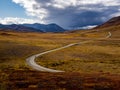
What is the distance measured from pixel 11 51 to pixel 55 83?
251ft

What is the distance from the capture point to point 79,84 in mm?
39844

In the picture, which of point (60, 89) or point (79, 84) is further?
point (79, 84)

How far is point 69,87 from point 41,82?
559 cm

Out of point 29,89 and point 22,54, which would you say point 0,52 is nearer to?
point 22,54

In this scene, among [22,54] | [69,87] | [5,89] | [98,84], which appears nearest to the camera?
[5,89]

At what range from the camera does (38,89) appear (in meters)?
36.2

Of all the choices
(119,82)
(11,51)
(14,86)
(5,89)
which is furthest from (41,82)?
(11,51)

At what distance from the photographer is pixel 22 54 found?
108188mm

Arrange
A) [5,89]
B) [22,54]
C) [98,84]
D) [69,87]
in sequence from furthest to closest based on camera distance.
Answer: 1. [22,54]
2. [98,84]
3. [69,87]
4. [5,89]

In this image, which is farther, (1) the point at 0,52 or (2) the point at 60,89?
(1) the point at 0,52

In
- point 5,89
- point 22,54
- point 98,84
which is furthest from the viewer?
point 22,54

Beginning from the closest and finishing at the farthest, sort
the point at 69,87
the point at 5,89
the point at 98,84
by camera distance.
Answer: the point at 5,89 → the point at 69,87 → the point at 98,84

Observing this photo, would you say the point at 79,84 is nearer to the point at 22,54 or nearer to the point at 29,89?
the point at 29,89

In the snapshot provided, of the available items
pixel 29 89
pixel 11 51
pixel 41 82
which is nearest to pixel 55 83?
pixel 41 82
